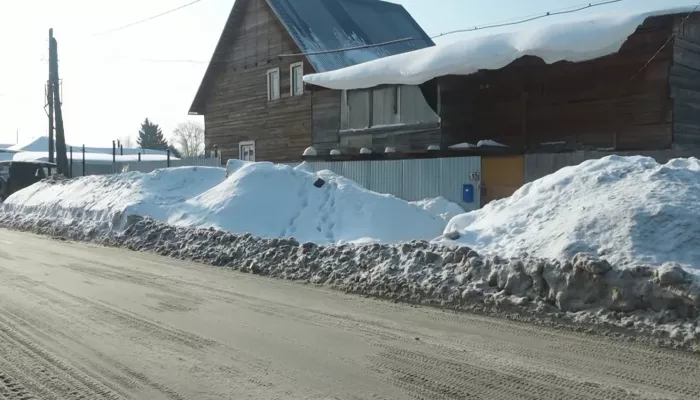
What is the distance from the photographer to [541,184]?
9.70 m

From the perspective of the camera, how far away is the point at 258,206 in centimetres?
1401

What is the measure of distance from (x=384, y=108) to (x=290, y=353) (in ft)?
55.4

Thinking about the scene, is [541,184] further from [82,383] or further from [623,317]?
[82,383]

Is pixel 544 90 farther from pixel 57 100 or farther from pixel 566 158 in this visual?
pixel 57 100

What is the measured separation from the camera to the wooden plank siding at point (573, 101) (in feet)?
52.4

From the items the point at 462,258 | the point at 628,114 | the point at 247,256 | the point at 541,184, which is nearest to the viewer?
the point at 462,258

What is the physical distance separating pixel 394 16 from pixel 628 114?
836 inches

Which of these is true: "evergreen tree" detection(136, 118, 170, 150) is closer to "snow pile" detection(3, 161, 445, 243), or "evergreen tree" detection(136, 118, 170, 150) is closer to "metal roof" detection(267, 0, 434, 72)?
"metal roof" detection(267, 0, 434, 72)

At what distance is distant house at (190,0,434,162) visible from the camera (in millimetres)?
28094

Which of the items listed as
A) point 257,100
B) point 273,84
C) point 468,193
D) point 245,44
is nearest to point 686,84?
point 468,193

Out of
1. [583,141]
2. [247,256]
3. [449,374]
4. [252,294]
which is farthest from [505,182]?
[449,374]

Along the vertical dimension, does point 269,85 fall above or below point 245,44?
below

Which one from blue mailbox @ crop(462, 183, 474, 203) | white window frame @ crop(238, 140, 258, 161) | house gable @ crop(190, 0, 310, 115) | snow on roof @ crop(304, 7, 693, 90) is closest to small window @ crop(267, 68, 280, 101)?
house gable @ crop(190, 0, 310, 115)

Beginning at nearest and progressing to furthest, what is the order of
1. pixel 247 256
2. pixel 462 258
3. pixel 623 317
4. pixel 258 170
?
pixel 623 317, pixel 462 258, pixel 247 256, pixel 258 170
